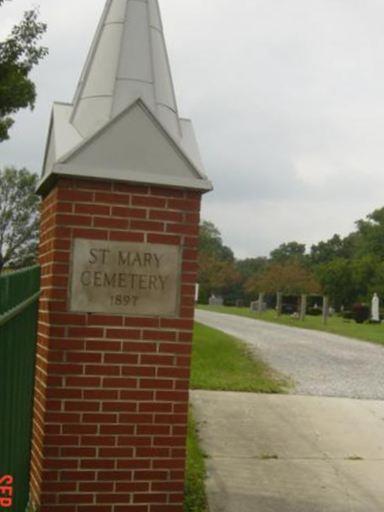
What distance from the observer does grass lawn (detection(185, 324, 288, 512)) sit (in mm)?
5629

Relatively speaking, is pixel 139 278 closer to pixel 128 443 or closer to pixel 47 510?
pixel 128 443

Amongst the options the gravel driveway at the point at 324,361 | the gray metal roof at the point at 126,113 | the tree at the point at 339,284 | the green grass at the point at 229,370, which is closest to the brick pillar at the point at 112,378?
the gray metal roof at the point at 126,113

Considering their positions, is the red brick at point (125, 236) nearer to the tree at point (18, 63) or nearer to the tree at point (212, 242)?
the tree at point (18, 63)

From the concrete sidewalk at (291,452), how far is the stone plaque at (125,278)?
1725 millimetres

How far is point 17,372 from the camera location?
354 cm

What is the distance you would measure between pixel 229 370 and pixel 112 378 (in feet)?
25.8

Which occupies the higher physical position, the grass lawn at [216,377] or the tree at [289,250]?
the tree at [289,250]

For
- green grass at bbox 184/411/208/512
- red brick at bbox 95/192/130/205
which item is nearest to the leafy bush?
green grass at bbox 184/411/208/512

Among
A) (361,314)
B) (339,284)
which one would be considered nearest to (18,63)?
(361,314)

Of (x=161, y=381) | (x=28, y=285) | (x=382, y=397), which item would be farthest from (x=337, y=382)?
(x=28, y=285)

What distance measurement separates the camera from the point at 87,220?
169 inches

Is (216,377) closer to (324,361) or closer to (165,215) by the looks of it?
(324,361)

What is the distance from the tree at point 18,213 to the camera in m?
59.4

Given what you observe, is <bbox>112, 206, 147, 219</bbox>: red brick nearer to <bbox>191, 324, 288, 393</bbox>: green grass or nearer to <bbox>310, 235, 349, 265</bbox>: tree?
<bbox>191, 324, 288, 393</bbox>: green grass
